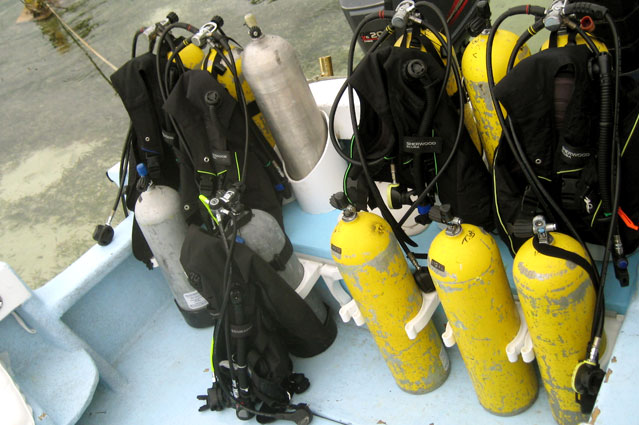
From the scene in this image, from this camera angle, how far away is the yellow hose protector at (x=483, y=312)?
1.37 metres

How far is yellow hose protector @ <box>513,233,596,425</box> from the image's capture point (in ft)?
4.11

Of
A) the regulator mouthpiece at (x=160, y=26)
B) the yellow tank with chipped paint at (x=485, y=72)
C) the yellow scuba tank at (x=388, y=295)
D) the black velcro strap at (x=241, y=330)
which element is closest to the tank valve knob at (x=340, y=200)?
the yellow scuba tank at (x=388, y=295)

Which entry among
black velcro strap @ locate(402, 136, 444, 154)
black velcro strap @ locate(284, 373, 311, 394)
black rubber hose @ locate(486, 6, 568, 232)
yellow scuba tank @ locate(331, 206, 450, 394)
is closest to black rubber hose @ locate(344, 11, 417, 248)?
yellow scuba tank @ locate(331, 206, 450, 394)

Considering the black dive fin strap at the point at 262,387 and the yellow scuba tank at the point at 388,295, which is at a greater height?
the yellow scuba tank at the point at 388,295

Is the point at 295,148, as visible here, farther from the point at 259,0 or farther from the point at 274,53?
the point at 259,0

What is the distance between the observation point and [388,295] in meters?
1.63

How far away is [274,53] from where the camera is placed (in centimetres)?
187

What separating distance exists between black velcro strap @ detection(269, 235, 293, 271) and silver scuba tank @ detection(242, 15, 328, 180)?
0.34 meters

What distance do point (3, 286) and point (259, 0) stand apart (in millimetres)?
4425

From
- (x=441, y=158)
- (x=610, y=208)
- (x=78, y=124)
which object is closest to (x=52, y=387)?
(x=441, y=158)

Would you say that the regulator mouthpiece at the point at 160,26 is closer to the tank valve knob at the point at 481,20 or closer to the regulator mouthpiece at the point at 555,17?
the tank valve knob at the point at 481,20

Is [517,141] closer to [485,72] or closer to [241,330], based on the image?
[485,72]

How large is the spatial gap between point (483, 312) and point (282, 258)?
0.74 metres

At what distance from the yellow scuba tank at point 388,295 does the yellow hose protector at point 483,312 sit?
167 millimetres
